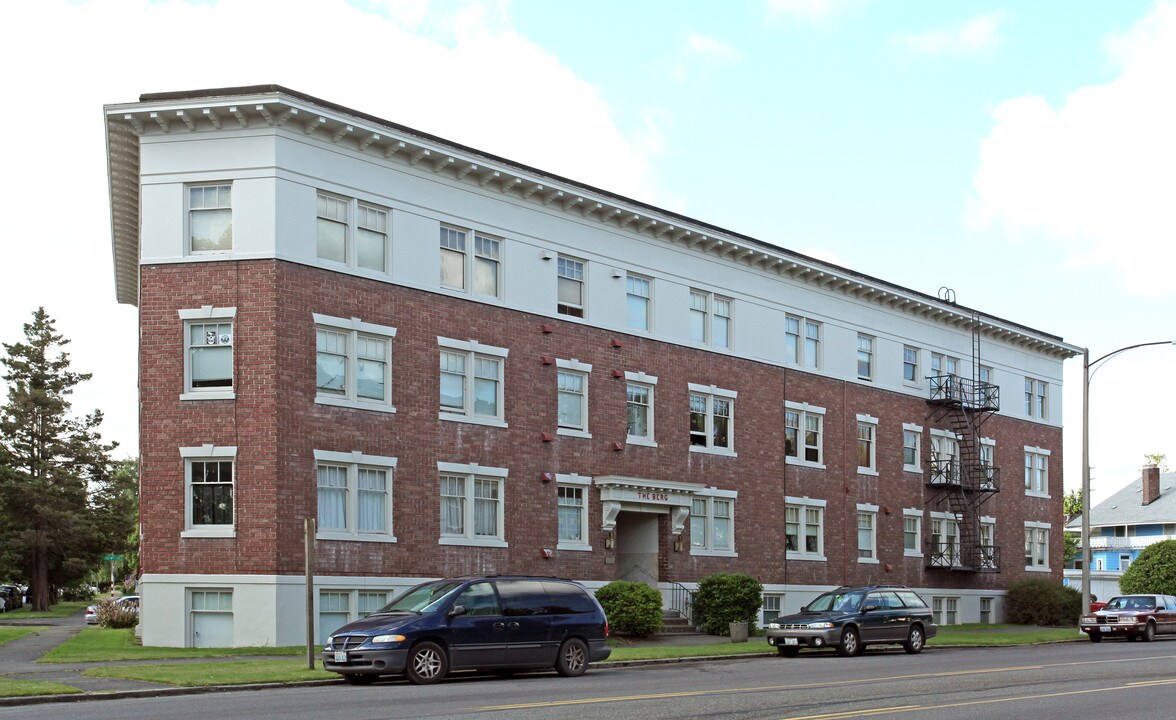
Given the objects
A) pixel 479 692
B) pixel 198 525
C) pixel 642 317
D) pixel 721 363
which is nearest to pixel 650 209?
pixel 642 317

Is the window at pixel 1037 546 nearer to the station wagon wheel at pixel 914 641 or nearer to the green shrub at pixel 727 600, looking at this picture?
the green shrub at pixel 727 600

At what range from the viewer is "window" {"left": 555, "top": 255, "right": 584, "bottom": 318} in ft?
119

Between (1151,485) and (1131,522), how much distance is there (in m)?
4.21

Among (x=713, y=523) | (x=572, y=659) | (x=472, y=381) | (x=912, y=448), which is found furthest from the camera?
(x=912, y=448)

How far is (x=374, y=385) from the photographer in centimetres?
3150

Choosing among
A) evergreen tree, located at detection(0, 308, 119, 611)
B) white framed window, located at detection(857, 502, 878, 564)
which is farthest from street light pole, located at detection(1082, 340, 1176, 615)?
evergreen tree, located at detection(0, 308, 119, 611)

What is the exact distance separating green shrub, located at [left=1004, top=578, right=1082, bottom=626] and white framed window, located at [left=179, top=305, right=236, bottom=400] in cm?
3443

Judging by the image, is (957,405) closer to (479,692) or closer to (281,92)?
(281,92)

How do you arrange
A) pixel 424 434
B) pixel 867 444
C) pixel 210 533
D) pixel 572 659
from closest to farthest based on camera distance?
1. pixel 572 659
2. pixel 210 533
3. pixel 424 434
4. pixel 867 444

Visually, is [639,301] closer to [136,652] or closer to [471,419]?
[471,419]

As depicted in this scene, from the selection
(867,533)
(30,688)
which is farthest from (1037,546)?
(30,688)

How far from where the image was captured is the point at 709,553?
3978 cm

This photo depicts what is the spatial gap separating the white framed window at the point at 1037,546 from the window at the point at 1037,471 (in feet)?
4.37

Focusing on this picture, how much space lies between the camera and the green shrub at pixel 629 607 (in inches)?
1299
